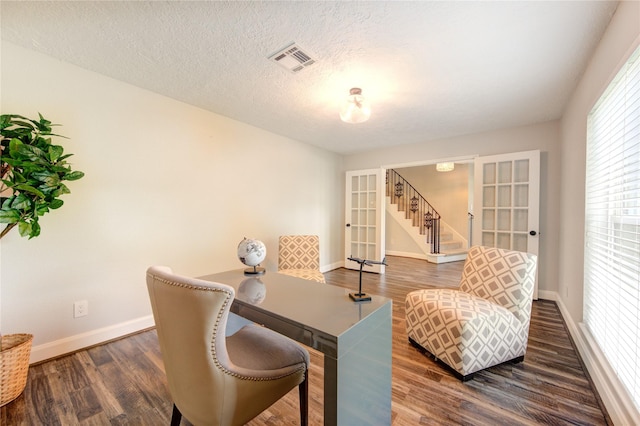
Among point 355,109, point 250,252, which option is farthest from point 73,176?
point 355,109

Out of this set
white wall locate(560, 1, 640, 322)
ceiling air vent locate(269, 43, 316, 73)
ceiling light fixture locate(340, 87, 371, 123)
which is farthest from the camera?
ceiling light fixture locate(340, 87, 371, 123)

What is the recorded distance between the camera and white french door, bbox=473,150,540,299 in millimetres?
3447

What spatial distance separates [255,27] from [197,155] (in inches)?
66.7

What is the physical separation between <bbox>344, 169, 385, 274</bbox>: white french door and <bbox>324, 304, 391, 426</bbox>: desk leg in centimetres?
361

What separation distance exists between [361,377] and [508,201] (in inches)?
147

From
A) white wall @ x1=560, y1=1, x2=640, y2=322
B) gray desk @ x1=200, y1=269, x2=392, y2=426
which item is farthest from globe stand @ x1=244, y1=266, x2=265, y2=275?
white wall @ x1=560, y1=1, x2=640, y2=322

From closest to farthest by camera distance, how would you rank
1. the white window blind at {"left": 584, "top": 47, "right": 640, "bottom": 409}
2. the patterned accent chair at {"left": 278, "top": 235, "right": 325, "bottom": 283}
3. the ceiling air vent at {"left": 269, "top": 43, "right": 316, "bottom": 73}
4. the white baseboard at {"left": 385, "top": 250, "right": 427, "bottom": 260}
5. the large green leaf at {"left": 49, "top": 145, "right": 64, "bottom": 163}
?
the white window blind at {"left": 584, "top": 47, "right": 640, "bottom": 409} → the large green leaf at {"left": 49, "top": 145, "right": 64, "bottom": 163} → the ceiling air vent at {"left": 269, "top": 43, "right": 316, "bottom": 73} → the patterned accent chair at {"left": 278, "top": 235, "right": 325, "bottom": 283} → the white baseboard at {"left": 385, "top": 250, "right": 427, "bottom": 260}

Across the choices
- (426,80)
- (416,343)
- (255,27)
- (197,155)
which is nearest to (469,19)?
(426,80)

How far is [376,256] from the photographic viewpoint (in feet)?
16.0

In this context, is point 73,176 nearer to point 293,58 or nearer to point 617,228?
point 293,58

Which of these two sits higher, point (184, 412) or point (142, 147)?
point (142, 147)

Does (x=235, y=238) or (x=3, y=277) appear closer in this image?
(x=3, y=277)

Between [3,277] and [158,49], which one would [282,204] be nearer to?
[158,49]

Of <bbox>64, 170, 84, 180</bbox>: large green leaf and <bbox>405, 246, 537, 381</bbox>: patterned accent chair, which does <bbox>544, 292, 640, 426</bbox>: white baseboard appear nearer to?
<bbox>405, 246, 537, 381</bbox>: patterned accent chair
